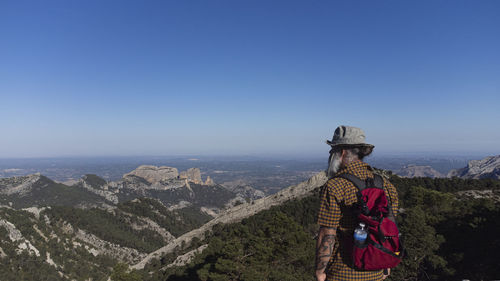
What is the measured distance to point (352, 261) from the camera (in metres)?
2.71

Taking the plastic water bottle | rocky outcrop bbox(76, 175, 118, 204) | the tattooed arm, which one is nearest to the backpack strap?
the plastic water bottle

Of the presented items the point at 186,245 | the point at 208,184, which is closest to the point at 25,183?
the point at 208,184

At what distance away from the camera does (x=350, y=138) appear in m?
2.92

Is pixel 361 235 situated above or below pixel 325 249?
above

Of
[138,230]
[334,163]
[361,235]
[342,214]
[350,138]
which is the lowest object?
[138,230]

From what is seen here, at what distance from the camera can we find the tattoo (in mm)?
2725

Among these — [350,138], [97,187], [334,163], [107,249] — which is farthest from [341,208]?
[97,187]

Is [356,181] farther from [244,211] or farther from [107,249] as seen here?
[107,249]

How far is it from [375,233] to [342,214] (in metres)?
0.39

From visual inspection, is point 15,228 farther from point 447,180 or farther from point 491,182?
point 491,182

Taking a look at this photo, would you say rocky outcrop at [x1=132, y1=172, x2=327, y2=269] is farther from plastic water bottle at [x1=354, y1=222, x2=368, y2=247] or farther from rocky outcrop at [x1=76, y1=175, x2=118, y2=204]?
rocky outcrop at [x1=76, y1=175, x2=118, y2=204]

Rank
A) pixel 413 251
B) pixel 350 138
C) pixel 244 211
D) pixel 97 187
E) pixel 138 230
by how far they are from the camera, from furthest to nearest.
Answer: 1. pixel 97 187
2. pixel 138 230
3. pixel 244 211
4. pixel 413 251
5. pixel 350 138

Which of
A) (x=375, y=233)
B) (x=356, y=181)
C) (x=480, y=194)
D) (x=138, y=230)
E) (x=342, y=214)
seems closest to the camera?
(x=375, y=233)

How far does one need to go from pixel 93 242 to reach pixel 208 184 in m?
125
